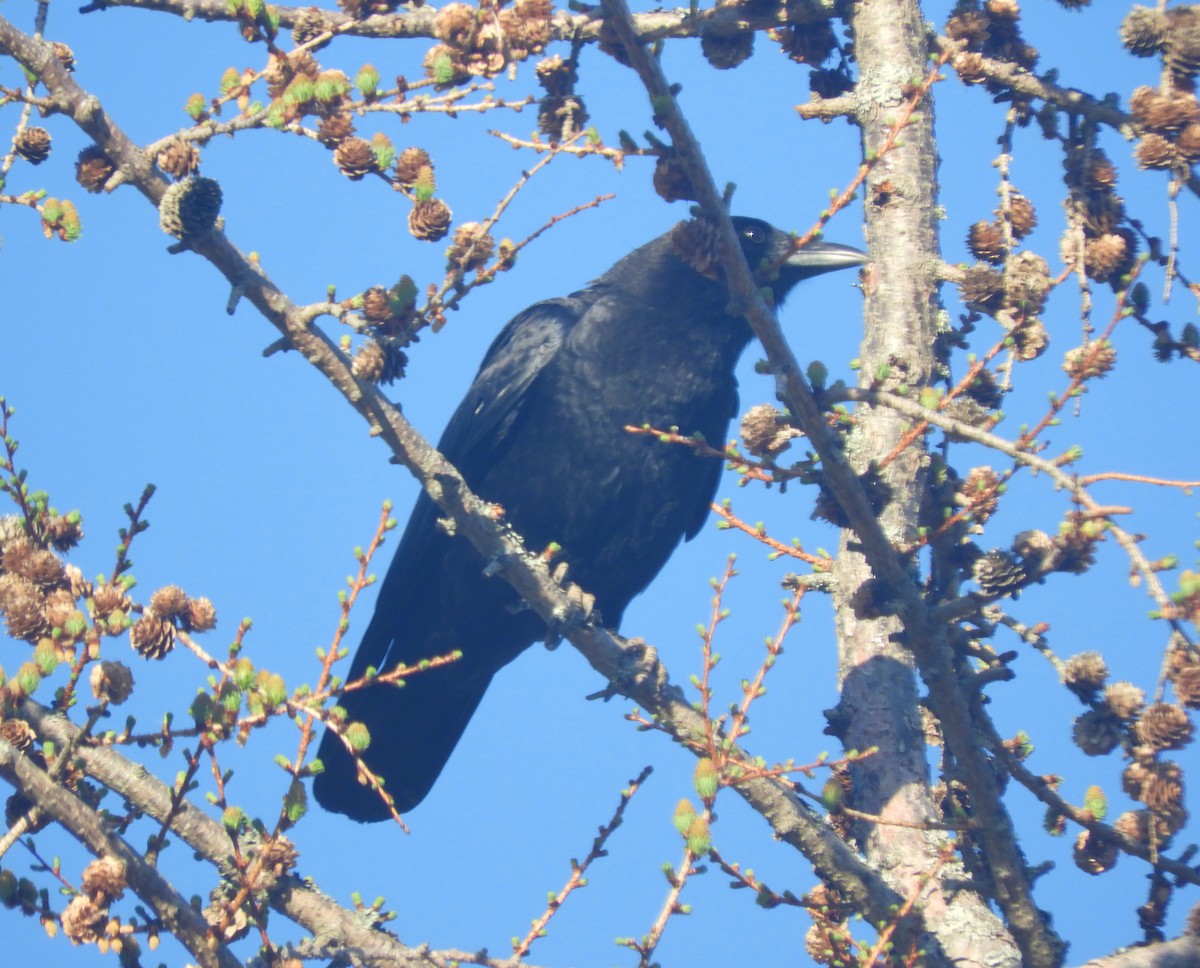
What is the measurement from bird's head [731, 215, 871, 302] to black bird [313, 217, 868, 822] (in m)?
0.01

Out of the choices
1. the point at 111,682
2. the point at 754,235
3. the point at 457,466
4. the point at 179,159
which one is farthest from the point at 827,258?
the point at 111,682

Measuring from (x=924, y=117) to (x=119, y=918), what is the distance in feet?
12.6

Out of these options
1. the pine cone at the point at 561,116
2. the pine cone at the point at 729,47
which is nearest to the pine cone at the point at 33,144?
the pine cone at the point at 561,116

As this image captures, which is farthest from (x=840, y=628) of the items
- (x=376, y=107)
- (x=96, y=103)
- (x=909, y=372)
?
(x=96, y=103)

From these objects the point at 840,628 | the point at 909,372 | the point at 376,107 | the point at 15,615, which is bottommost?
the point at 15,615

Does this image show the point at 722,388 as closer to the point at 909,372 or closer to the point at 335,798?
the point at 909,372

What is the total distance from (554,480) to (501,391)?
1.74ft

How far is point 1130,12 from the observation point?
124 inches

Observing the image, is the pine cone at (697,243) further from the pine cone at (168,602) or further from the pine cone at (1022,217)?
the pine cone at (168,602)

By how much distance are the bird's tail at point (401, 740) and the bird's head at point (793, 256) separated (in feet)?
7.91

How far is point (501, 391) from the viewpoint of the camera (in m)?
5.35

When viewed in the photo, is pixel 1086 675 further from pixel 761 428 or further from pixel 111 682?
pixel 111 682

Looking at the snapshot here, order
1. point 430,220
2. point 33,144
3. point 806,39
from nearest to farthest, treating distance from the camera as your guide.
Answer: point 430,220 → point 33,144 → point 806,39

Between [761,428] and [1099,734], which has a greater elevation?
[761,428]
